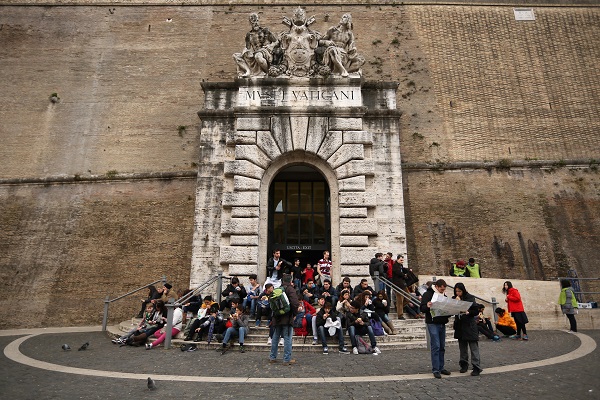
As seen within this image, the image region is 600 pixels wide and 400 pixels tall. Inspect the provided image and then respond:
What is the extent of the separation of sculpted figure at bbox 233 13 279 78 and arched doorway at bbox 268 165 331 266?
317 centimetres

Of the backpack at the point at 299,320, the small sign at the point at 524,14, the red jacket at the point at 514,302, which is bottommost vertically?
the backpack at the point at 299,320

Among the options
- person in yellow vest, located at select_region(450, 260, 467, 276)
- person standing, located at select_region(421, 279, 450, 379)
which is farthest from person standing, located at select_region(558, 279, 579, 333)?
person standing, located at select_region(421, 279, 450, 379)

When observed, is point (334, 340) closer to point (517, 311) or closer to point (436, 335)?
point (436, 335)

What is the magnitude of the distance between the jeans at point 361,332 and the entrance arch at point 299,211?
3.07 metres

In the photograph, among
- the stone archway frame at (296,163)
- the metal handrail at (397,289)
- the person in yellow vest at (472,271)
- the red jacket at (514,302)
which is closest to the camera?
the metal handrail at (397,289)

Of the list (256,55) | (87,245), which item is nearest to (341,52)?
(256,55)

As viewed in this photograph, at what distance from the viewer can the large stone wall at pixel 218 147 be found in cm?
1373

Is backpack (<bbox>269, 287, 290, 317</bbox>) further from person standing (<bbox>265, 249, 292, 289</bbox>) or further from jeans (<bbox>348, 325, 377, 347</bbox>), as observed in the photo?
person standing (<bbox>265, 249, 292, 289</bbox>)

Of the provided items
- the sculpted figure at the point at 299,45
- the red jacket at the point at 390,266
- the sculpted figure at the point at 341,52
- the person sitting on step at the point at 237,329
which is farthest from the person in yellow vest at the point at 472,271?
the sculpted figure at the point at 299,45

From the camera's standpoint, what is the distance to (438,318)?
19.2ft

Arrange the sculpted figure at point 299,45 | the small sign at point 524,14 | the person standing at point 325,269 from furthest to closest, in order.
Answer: the small sign at point 524,14, the sculpted figure at point 299,45, the person standing at point 325,269

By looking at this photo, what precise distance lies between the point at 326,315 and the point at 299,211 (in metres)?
5.43

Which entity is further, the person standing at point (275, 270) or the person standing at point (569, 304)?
the person standing at point (569, 304)

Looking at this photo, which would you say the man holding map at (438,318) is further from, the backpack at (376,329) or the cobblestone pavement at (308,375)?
the backpack at (376,329)
